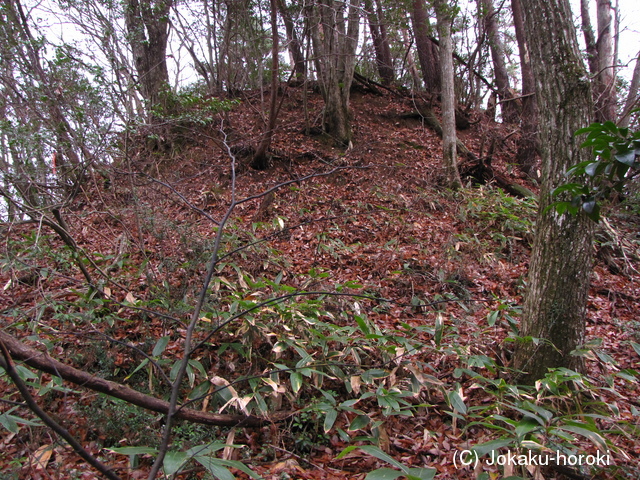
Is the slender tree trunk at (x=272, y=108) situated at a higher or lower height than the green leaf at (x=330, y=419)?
higher

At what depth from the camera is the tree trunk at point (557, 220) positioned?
113 inches

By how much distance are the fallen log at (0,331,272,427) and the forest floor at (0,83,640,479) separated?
0.11 metres

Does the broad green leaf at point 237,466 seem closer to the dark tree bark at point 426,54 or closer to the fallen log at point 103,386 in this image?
the fallen log at point 103,386

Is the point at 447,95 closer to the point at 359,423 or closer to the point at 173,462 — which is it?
the point at 359,423

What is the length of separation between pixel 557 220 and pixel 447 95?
5.92 m

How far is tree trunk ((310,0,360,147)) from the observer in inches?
328

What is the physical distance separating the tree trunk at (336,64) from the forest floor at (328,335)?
289cm

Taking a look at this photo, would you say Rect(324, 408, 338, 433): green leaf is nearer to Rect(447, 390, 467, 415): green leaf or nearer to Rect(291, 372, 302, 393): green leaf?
Rect(291, 372, 302, 393): green leaf

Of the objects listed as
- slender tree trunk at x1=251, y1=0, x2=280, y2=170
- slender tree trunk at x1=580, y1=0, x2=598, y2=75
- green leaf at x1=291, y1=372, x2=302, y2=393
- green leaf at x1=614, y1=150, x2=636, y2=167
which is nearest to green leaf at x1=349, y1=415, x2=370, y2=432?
green leaf at x1=291, y1=372, x2=302, y2=393

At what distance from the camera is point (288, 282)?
4812 mm

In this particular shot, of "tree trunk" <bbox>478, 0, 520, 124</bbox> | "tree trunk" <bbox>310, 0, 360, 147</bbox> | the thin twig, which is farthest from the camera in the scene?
"tree trunk" <bbox>478, 0, 520, 124</bbox>

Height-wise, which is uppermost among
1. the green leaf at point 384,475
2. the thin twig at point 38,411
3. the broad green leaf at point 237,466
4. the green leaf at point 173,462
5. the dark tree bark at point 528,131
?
the dark tree bark at point 528,131

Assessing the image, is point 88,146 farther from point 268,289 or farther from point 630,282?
point 630,282

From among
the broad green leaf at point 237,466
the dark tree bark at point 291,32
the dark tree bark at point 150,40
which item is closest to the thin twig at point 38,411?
the broad green leaf at point 237,466
